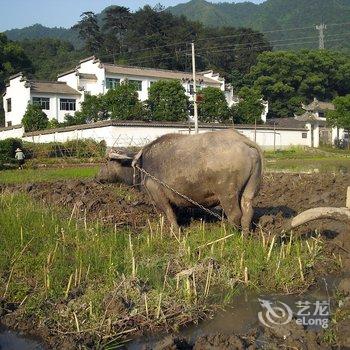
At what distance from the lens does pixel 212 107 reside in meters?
39.1

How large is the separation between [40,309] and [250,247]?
106 inches

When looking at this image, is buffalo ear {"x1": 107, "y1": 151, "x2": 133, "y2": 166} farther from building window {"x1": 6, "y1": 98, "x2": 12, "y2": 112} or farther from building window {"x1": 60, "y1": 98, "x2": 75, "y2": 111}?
building window {"x1": 6, "y1": 98, "x2": 12, "y2": 112}

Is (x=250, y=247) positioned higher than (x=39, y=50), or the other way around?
(x=39, y=50)

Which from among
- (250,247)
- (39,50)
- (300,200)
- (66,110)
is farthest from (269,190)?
(39,50)

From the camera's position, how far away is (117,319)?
452 cm

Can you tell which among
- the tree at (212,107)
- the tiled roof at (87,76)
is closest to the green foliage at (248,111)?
the tree at (212,107)

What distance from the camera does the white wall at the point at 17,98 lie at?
43.7 m

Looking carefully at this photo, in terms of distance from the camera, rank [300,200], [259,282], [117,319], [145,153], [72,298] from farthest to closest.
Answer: [300,200], [145,153], [259,282], [72,298], [117,319]

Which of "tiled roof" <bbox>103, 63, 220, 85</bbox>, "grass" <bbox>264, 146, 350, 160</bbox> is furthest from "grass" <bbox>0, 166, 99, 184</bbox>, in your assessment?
"tiled roof" <bbox>103, 63, 220, 85</bbox>

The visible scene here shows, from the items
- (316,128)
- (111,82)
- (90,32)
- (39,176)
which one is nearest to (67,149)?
(39,176)

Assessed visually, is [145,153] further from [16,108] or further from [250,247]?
[16,108]

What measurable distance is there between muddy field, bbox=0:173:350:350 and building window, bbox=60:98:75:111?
106 ft

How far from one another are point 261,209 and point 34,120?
102ft

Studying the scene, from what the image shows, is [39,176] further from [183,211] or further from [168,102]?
[168,102]
